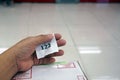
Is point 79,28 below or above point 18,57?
below

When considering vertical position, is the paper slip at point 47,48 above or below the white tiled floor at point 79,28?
above

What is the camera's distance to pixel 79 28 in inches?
86.4

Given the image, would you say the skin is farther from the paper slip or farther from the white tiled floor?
the white tiled floor

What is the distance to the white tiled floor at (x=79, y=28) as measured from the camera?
1491 millimetres

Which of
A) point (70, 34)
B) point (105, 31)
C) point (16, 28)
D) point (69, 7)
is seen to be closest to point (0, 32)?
point (16, 28)

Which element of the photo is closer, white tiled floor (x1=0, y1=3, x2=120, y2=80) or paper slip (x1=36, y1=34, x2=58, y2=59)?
paper slip (x1=36, y1=34, x2=58, y2=59)

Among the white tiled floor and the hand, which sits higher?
the hand

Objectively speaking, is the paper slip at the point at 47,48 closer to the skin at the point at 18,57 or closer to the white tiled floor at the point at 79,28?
the skin at the point at 18,57

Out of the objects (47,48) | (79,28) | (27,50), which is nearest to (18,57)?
(27,50)

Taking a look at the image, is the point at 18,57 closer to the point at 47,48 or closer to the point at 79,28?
the point at 47,48

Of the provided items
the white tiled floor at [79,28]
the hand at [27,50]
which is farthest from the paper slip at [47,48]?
the white tiled floor at [79,28]

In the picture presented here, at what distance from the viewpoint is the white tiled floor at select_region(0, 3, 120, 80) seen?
1491mm

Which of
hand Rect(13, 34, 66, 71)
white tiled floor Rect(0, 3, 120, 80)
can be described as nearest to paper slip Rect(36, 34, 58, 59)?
hand Rect(13, 34, 66, 71)

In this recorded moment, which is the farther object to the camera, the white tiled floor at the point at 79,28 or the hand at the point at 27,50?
the white tiled floor at the point at 79,28
